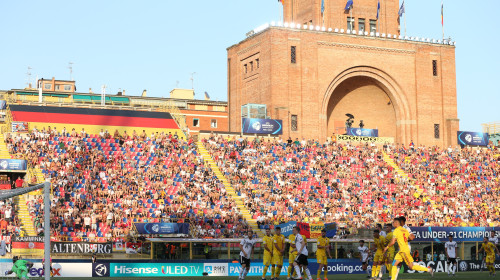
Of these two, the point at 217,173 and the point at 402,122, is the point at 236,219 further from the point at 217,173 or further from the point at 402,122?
the point at 402,122

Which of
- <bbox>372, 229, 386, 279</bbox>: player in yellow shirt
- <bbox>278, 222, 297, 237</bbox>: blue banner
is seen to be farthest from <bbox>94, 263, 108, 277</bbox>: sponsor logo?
<bbox>372, 229, 386, 279</bbox>: player in yellow shirt

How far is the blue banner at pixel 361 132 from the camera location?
69.9 metres

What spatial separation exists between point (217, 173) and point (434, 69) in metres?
29.2

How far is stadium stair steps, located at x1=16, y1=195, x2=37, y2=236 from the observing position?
44031 mm

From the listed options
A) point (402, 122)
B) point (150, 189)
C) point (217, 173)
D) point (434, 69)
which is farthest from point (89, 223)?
point (434, 69)

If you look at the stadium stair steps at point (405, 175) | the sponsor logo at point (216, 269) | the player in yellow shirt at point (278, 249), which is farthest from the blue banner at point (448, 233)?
the player in yellow shirt at point (278, 249)

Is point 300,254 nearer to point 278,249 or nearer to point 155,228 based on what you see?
point 278,249

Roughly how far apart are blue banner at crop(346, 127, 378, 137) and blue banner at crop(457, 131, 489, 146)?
354 inches

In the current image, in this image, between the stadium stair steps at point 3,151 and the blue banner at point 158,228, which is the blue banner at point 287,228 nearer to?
the blue banner at point 158,228

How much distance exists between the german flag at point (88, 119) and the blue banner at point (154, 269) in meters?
22.1

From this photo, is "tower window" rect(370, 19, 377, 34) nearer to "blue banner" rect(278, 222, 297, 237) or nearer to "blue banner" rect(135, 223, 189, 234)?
"blue banner" rect(278, 222, 297, 237)

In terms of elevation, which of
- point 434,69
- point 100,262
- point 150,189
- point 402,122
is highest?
point 434,69

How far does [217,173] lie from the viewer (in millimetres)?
56688

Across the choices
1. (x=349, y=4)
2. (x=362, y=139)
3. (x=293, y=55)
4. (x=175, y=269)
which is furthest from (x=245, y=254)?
(x=349, y=4)
